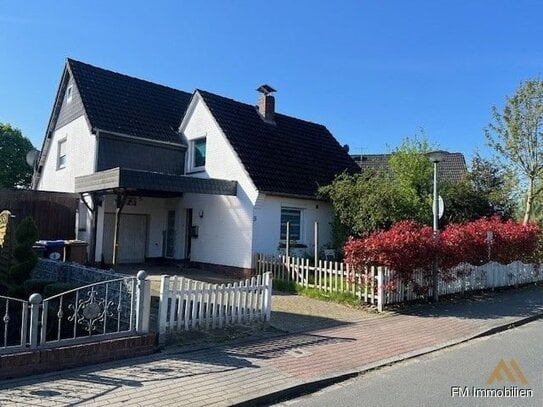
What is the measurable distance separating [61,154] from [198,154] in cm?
686

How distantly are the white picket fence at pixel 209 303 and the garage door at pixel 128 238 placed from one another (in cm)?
1070

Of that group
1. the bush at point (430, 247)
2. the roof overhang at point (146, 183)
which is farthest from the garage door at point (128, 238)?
the bush at point (430, 247)

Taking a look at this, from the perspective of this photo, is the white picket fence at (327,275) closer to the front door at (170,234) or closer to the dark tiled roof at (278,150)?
the dark tiled roof at (278,150)

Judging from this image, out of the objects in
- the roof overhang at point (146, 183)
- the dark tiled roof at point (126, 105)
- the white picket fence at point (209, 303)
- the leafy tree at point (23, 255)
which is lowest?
the white picket fence at point (209, 303)

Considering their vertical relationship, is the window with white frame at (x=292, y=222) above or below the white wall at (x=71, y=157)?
below

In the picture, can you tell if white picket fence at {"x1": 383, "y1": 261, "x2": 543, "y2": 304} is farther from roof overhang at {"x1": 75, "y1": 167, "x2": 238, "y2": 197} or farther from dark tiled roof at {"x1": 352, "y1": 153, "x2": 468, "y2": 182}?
dark tiled roof at {"x1": 352, "y1": 153, "x2": 468, "y2": 182}

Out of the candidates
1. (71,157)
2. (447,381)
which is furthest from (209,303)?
(71,157)

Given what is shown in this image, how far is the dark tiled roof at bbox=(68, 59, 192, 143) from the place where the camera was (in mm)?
18281

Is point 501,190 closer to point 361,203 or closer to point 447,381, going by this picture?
point 361,203

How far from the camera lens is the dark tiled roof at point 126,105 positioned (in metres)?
18.3

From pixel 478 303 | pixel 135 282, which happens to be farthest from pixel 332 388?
pixel 478 303

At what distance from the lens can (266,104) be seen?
2094 centimetres

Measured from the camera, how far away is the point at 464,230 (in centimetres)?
1452

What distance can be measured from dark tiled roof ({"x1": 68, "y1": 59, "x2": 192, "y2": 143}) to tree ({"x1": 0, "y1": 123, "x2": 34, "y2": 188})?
1871 cm
